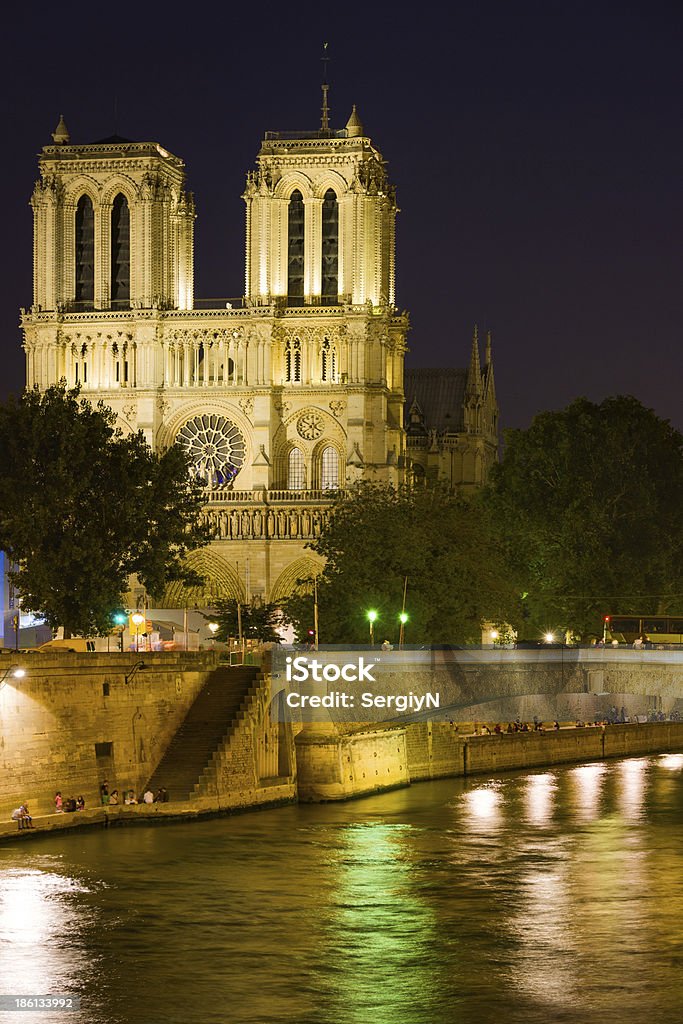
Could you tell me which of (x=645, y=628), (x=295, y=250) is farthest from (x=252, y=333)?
(x=645, y=628)

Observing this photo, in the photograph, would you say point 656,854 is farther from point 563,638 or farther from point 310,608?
point 563,638

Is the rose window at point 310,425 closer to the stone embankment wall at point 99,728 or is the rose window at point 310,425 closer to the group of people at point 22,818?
the stone embankment wall at point 99,728

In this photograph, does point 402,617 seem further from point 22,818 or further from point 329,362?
point 329,362

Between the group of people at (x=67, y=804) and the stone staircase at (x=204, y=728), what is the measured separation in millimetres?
3329

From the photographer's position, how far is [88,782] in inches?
1967

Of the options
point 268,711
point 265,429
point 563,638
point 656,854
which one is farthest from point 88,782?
point 265,429

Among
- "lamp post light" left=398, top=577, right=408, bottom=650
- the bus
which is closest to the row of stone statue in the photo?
the bus

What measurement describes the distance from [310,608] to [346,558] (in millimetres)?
2431

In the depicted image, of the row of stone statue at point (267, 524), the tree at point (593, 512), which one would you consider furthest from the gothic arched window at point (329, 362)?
the tree at point (593, 512)

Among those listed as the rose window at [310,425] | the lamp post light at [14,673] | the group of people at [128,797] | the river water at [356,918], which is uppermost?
the rose window at [310,425]

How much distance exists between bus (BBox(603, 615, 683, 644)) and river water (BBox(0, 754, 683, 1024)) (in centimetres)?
2210

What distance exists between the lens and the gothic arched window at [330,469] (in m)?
96.8

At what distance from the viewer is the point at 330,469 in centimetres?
9712

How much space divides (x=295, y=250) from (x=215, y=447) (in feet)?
34.5
